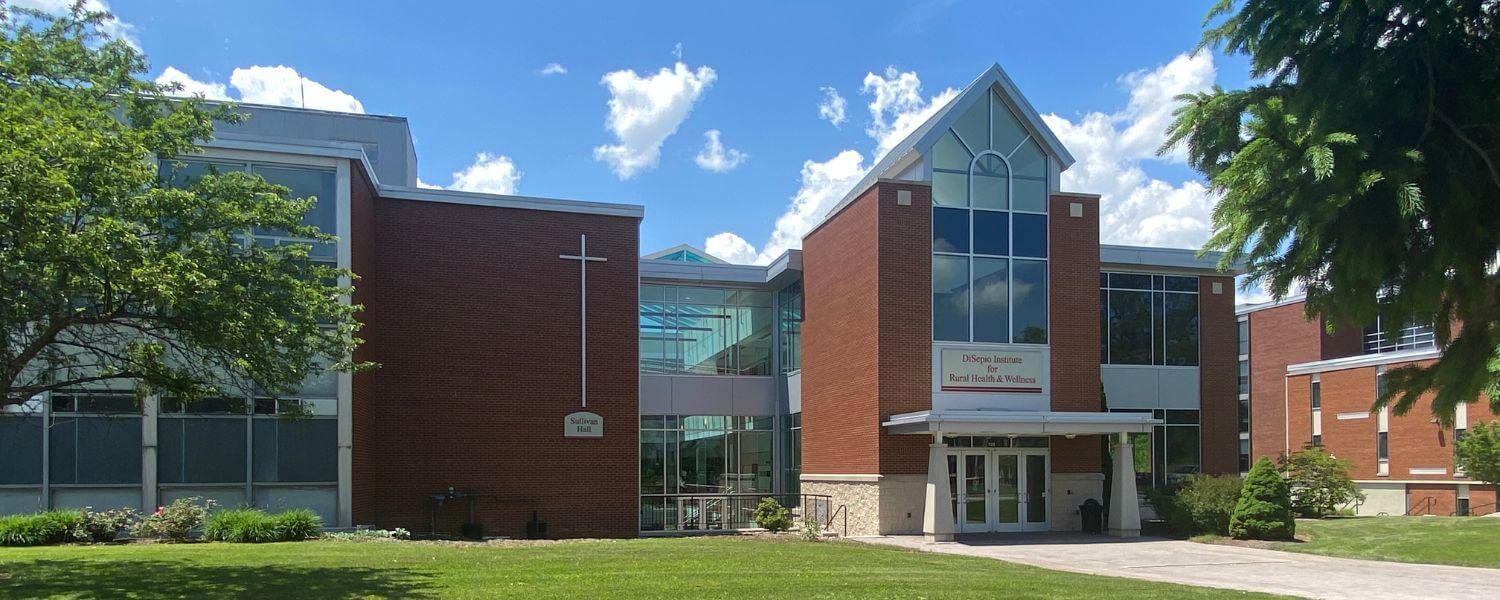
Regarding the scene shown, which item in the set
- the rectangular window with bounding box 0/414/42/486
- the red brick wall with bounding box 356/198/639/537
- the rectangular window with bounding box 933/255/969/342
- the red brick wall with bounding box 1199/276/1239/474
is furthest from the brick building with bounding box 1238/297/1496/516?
the rectangular window with bounding box 0/414/42/486

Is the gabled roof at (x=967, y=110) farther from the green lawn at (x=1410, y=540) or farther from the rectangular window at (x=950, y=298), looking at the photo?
the green lawn at (x=1410, y=540)

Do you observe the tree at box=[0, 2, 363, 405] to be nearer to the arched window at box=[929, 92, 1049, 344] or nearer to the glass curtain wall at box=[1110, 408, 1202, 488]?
the arched window at box=[929, 92, 1049, 344]

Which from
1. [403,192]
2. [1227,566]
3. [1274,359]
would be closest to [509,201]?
[403,192]

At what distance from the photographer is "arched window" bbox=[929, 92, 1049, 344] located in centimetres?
2616

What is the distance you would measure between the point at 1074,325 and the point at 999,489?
429 centimetres

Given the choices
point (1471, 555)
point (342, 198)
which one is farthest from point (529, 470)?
point (1471, 555)

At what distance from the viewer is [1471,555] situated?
20266mm

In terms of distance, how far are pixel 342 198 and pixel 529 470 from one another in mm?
7561

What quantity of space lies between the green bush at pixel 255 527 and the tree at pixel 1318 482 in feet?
82.5

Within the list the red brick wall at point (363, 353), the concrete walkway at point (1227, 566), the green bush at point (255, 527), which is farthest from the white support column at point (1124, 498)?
the green bush at point (255, 527)

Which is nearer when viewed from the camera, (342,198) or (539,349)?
(342,198)

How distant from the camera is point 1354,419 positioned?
140ft

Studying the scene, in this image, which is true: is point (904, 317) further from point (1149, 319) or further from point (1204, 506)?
point (1149, 319)

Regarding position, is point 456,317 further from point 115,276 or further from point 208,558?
point 115,276
